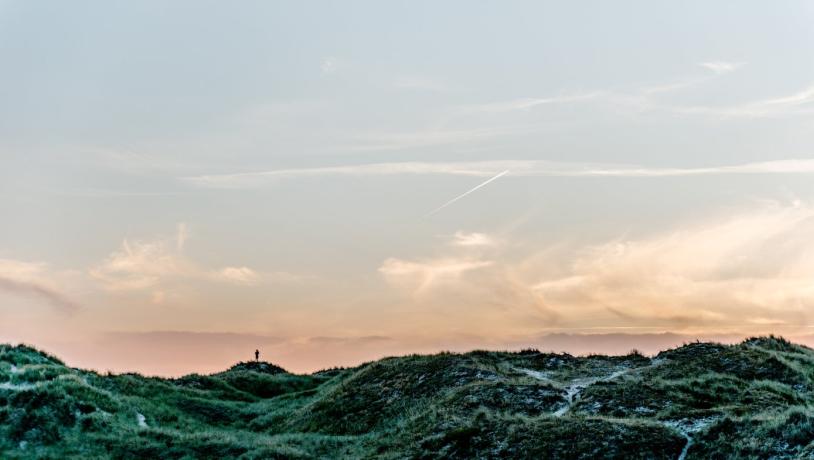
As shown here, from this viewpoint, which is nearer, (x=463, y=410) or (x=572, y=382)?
(x=463, y=410)

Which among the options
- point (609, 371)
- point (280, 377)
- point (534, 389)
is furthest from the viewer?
point (280, 377)

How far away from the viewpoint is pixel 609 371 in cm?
4359

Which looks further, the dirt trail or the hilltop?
the dirt trail

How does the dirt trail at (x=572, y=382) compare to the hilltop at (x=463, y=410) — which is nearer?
the hilltop at (x=463, y=410)

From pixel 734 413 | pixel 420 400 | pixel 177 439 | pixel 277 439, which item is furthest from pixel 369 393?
pixel 734 413

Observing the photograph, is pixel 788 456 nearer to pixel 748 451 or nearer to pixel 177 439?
pixel 748 451

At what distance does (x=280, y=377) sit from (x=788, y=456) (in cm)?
4467

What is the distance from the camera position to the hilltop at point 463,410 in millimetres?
26203

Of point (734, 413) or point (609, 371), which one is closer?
point (734, 413)

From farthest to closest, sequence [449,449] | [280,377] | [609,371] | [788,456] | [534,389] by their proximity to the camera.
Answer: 1. [280,377]
2. [609,371]
3. [534,389]
4. [449,449]
5. [788,456]

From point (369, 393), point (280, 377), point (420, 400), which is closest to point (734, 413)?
point (420, 400)

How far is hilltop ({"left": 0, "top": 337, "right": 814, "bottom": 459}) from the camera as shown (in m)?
26.2

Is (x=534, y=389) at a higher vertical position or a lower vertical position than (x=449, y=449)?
higher

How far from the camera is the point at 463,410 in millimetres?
33250
